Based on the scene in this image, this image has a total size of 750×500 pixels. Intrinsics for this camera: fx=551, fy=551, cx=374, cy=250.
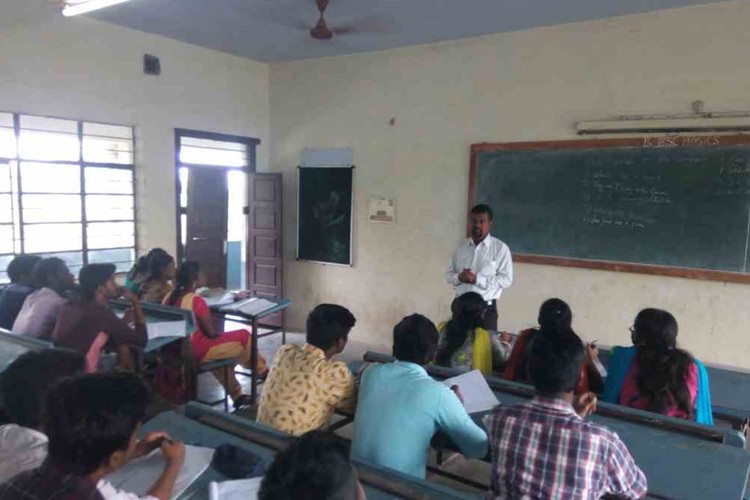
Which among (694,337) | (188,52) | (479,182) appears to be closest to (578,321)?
(694,337)

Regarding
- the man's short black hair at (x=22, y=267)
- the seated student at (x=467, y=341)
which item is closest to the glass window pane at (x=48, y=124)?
the man's short black hair at (x=22, y=267)

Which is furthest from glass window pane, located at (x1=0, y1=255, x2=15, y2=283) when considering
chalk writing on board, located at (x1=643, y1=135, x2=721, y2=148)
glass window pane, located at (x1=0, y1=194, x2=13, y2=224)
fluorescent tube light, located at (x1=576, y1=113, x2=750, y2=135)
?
chalk writing on board, located at (x1=643, y1=135, x2=721, y2=148)

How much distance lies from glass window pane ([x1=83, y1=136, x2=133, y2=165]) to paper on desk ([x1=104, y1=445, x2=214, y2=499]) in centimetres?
408

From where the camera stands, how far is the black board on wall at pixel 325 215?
572 centimetres

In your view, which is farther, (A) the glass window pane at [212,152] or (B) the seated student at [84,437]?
(A) the glass window pane at [212,152]

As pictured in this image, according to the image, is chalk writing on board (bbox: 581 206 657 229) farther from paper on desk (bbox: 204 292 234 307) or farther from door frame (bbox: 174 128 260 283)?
door frame (bbox: 174 128 260 283)

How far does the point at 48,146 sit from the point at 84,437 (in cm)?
420

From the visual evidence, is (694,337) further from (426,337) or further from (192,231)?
(192,231)

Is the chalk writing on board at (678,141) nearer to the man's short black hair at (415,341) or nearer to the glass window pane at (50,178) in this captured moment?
the man's short black hair at (415,341)

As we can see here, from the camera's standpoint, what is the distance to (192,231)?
18.3 feet

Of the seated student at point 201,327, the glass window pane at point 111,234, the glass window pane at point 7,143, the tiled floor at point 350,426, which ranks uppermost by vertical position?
the glass window pane at point 7,143

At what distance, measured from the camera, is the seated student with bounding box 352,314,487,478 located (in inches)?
63.6

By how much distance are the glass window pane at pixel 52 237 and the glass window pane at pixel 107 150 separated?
0.63 meters

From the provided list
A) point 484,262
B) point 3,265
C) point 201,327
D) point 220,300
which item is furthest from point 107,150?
point 484,262
